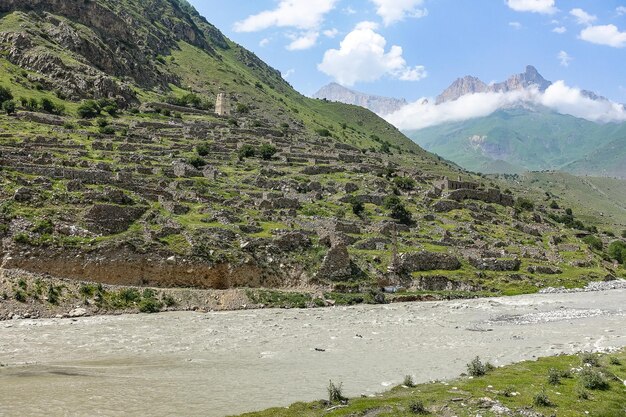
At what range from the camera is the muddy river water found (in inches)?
780

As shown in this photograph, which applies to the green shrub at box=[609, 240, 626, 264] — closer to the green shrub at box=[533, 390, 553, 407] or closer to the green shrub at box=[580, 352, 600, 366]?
the green shrub at box=[580, 352, 600, 366]

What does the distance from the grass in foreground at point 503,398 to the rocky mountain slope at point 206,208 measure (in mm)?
26461

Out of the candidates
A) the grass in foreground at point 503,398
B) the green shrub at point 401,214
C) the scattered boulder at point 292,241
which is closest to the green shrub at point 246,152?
the green shrub at point 401,214

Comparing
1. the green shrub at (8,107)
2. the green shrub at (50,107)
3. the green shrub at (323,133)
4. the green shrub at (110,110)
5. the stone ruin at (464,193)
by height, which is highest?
the green shrub at (323,133)

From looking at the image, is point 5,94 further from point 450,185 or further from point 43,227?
point 450,185

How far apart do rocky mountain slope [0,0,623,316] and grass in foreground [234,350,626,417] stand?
26.5m

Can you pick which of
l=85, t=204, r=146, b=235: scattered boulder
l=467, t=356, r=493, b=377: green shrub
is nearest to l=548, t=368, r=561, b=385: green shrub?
l=467, t=356, r=493, b=377: green shrub

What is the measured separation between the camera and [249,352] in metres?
28.7

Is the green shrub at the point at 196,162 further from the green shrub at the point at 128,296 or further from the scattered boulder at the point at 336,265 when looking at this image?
the green shrub at the point at 128,296

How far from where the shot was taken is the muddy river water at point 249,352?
780 inches

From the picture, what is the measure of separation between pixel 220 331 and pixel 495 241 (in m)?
48.6

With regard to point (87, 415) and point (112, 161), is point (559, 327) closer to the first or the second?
point (87, 415)

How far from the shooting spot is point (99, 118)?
97250mm

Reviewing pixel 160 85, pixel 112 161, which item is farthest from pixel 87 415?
pixel 160 85
